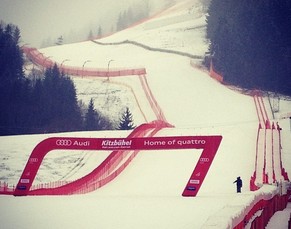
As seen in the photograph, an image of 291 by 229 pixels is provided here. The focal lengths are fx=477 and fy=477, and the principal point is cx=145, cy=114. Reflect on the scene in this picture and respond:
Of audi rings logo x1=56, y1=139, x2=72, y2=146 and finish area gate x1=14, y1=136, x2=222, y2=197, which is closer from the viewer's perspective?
finish area gate x1=14, y1=136, x2=222, y2=197

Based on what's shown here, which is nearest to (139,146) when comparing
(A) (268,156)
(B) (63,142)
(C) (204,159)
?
(C) (204,159)

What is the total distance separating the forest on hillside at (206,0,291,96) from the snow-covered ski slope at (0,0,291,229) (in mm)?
1906

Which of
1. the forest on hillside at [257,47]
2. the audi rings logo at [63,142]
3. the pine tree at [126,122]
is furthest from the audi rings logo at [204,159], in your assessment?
the forest on hillside at [257,47]

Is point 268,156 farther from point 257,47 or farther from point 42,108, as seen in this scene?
point 257,47

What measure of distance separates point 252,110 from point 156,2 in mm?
A: 20879

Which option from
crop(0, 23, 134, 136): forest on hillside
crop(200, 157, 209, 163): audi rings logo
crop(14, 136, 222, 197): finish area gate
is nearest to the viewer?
crop(14, 136, 222, 197): finish area gate

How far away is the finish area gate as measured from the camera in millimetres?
15492

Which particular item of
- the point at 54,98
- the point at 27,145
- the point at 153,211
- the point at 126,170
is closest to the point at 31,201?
the point at 153,211

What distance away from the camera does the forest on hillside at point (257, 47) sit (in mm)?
32438

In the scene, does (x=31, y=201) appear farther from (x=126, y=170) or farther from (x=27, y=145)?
(x=27, y=145)

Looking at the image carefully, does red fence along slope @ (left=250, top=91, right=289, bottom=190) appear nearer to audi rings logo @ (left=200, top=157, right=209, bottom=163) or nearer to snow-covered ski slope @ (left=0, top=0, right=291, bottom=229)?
snow-covered ski slope @ (left=0, top=0, right=291, bottom=229)

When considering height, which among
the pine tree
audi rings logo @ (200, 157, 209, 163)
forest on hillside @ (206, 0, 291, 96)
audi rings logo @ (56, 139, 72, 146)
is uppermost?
forest on hillside @ (206, 0, 291, 96)

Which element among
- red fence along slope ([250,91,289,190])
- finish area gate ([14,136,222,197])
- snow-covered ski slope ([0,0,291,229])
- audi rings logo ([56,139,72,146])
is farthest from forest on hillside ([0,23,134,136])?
audi rings logo ([56,139,72,146])

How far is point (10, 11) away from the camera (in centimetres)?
2523
